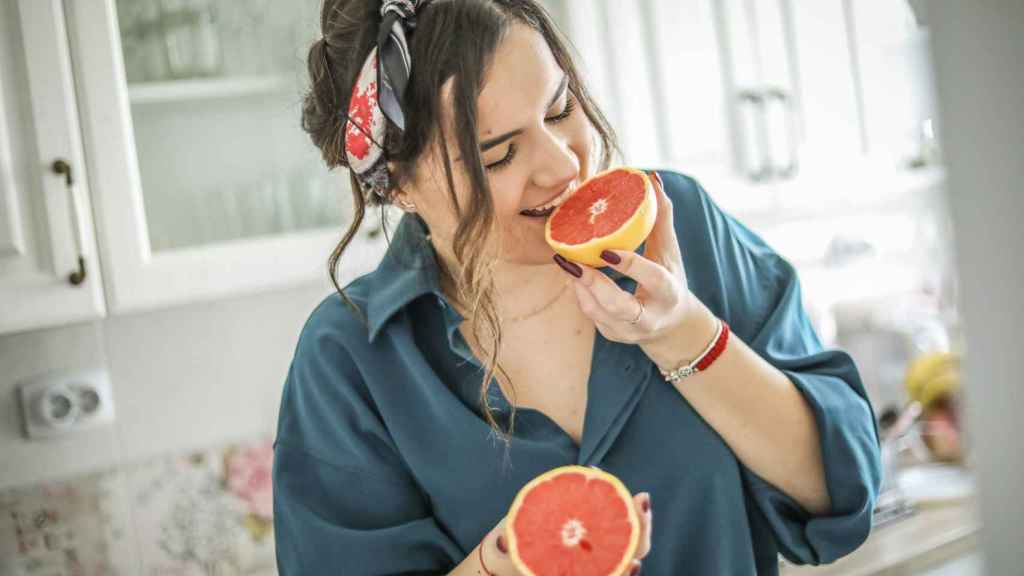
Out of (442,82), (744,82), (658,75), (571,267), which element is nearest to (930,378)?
(744,82)

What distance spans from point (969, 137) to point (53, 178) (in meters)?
1.28

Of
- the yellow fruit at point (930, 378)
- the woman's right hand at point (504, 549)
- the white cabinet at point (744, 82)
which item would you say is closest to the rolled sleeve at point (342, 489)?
the woman's right hand at point (504, 549)

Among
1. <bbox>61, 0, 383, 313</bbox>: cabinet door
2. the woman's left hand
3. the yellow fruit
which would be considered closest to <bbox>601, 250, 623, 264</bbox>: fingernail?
the woman's left hand

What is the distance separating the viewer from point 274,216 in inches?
60.0

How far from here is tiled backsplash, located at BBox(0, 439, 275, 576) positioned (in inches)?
59.4

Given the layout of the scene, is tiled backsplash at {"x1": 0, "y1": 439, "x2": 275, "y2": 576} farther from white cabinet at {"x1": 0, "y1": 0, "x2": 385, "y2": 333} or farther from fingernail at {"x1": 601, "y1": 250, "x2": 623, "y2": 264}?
fingernail at {"x1": 601, "y1": 250, "x2": 623, "y2": 264}

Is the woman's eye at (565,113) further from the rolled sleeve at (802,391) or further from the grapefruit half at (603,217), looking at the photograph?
the rolled sleeve at (802,391)

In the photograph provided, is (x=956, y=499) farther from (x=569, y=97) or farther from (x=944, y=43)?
(x=944, y=43)

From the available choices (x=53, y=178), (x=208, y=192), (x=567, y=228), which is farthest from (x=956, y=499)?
(x=53, y=178)

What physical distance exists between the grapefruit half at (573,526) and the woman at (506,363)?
74 millimetres

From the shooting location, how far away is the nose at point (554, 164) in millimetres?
868

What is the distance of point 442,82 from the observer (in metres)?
0.86

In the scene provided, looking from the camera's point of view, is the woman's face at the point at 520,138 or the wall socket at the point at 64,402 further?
the wall socket at the point at 64,402

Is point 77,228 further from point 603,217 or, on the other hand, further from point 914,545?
point 914,545
